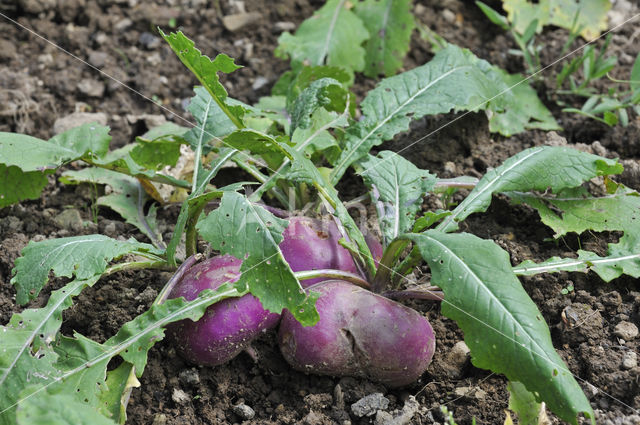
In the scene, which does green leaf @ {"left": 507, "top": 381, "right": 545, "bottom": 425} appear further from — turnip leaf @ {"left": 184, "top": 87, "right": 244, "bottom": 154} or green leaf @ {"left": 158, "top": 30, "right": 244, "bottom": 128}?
turnip leaf @ {"left": 184, "top": 87, "right": 244, "bottom": 154}

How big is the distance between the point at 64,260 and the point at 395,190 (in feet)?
3.47

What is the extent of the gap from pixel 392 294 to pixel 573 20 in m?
2.20

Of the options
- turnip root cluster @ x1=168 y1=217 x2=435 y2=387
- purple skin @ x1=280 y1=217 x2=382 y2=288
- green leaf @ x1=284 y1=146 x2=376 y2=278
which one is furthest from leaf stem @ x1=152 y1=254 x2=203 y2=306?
green leaf @ x1=284 y1=146 x2=376 y2=278

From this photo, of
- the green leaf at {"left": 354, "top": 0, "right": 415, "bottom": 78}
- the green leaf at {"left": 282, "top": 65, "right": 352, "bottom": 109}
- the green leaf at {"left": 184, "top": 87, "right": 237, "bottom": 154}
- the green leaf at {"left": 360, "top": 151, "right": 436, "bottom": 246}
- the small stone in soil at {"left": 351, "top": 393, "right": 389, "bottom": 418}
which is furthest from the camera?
the green leaf at {"left": 354, "top": 0, "right": 415, "bottom": 78}

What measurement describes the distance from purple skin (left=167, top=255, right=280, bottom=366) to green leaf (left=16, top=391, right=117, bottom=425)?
0.48m

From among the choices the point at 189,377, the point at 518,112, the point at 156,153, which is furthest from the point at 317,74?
the point at 189,377

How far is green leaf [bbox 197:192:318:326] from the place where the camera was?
174cm

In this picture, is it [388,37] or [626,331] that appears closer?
[626,331]

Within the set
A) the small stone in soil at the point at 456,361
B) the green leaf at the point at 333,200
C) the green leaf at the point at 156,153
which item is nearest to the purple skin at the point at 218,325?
the green leaf at the point at 333,200

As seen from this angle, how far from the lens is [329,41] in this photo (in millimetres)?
3205

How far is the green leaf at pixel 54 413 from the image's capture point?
4.54ft

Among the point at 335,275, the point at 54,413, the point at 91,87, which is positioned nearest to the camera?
the point at 54,413

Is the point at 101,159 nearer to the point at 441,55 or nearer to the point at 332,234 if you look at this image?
the point at 332,234

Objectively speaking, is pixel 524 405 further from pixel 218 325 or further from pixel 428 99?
pixel 428 99
